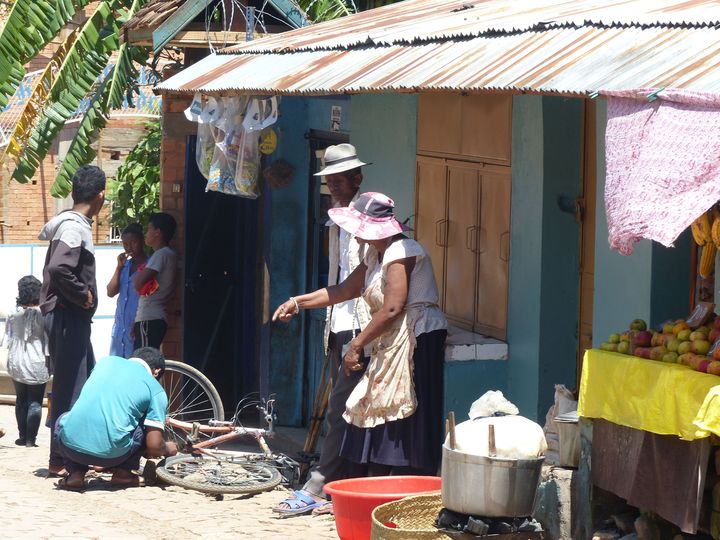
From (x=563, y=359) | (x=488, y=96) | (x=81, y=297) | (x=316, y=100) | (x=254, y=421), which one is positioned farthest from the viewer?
(x=254, y=421)

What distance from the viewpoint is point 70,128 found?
20.8 m

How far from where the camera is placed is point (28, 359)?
948 centimetres

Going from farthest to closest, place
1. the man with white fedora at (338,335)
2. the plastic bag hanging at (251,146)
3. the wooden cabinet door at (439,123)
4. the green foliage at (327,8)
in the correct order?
the green foliage at (327,8) < the plastic bag hanging at (251,146) < the wooden cabinet door at (439,123) < the man with white fedora at (338,335)

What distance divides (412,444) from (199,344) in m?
3.69

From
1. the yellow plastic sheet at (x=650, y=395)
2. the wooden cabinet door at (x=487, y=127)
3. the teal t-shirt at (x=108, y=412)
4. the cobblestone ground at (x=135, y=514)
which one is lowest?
the cobblestone ground at (x=135, y=514)

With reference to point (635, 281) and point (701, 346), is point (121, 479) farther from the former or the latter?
point (701, 346)

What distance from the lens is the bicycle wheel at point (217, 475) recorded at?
7773 mm

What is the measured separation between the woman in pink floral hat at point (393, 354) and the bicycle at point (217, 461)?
1.09 m

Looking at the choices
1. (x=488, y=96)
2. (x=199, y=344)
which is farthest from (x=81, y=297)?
(x=488, y=96)

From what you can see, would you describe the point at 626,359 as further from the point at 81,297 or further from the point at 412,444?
the point at 81,297

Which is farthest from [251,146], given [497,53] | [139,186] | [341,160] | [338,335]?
[139,186]

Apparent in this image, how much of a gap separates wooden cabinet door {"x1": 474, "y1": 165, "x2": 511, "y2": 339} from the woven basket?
5.91 feet

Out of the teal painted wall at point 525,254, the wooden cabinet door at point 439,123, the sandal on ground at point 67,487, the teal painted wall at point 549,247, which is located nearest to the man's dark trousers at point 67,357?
the sandal on ground at point 67,487

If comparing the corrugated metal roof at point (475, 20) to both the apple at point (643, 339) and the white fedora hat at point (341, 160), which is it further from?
the apple at point (643, 339)
